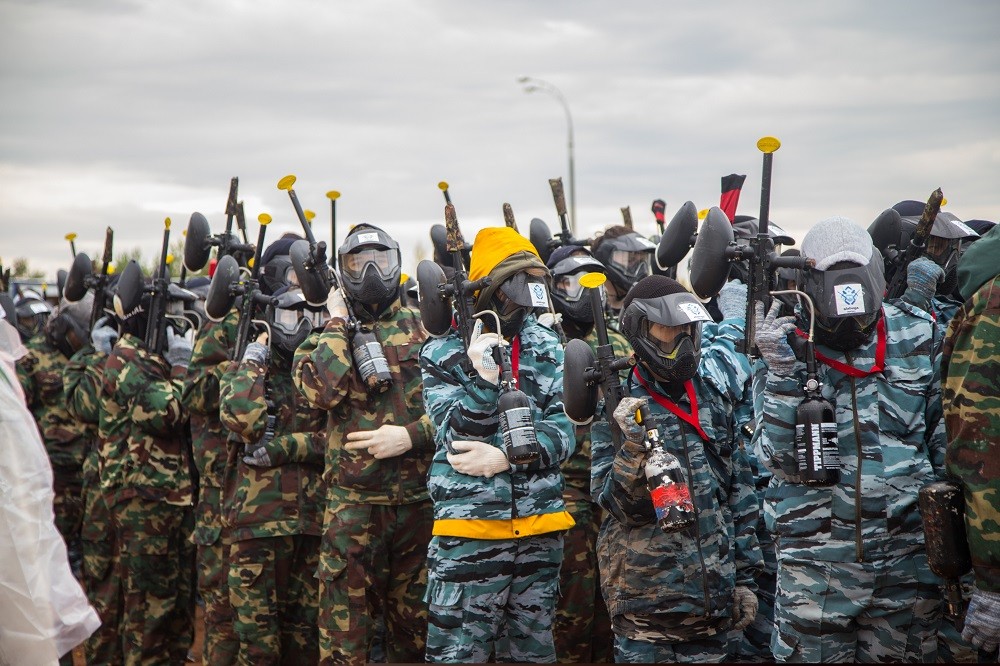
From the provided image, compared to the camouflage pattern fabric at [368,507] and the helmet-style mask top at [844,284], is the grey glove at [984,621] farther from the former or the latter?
the camouflage pattern fabric at [368,507]

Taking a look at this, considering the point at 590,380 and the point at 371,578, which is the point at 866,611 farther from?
the point at 371,578

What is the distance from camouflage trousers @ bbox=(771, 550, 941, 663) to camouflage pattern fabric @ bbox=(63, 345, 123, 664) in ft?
19.2

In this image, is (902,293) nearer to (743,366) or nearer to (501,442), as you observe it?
(743,366)

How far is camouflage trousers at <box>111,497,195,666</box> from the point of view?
788 centimetres

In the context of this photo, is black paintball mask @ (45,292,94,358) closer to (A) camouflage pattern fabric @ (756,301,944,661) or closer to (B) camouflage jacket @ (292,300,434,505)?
(B) camouflage jacket @ (292,300,434,505)

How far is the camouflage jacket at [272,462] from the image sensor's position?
6789 millimetres

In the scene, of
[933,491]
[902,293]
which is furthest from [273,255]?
[933,491]

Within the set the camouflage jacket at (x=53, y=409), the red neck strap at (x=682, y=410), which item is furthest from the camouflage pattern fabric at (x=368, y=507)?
the camouflage jacket at (x=53, y=409)

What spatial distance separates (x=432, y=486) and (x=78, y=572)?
22.6ft

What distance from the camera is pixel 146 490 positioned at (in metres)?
7.89

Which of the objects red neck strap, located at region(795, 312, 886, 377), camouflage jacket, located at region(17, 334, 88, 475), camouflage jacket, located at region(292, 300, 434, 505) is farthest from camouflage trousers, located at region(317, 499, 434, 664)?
camouflage jacket, located at region(17, 334, 88, 475)

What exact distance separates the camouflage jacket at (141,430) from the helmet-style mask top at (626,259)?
361cm

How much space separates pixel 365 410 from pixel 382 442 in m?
0.33

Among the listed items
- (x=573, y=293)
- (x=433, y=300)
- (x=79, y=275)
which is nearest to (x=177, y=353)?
(x=79, y=275)
